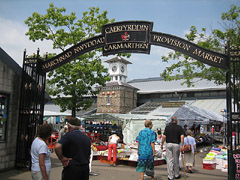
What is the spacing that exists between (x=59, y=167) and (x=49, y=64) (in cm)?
388

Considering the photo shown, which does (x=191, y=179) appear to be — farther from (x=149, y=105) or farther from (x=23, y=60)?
(x=149, y=105)

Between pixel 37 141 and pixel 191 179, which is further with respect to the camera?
pixel 191 179

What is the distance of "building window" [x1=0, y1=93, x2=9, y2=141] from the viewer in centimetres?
812

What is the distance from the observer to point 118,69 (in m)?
Result: 47.2

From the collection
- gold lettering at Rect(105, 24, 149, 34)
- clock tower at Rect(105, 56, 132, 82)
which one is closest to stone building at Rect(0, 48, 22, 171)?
gold lettering at Rect(105, 24, 149, 34)

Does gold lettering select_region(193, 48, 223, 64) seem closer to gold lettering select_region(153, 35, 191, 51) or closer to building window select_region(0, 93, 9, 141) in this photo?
gold lettering select_region(153, 35, 191, 51)

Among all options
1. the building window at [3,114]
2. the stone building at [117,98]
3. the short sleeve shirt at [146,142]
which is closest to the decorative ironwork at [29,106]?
the building window at [3,114]

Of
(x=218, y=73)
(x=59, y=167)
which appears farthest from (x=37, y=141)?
(x=218, y=73)

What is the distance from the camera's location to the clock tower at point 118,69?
4738 centimetres

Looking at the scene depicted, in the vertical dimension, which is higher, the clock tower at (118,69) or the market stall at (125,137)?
the clock tower at (118,69)

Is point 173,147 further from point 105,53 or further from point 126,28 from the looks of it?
point 126,28

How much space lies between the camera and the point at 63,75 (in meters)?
18.4

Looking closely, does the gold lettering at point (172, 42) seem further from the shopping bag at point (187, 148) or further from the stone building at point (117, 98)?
the stone building at point (117, 98)

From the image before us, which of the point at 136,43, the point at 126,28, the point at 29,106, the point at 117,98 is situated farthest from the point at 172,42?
the point at 117,98
